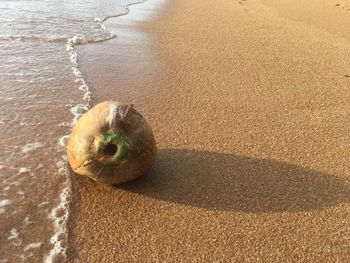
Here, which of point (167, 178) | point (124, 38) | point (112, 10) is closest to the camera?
point (167, 178)

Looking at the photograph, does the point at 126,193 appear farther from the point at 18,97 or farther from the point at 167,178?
the point at 18,97

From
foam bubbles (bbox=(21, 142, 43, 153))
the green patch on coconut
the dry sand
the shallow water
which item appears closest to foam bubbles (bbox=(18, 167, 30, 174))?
the shallow water

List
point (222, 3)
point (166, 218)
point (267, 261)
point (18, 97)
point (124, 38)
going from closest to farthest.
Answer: point (267, 261) → point (166, 218) → point (18, 97) → point (124, 38) → point (222, 3)

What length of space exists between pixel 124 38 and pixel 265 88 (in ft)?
9.55

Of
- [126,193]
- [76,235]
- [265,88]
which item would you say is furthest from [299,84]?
[76,235]

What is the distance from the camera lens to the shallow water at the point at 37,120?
2.59 metres

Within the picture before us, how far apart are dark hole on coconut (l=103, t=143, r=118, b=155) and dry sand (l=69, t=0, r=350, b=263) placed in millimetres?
323

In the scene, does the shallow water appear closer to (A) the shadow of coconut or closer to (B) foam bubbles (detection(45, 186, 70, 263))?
(B) foam bubbles (detection(45, 186, 70, 263))

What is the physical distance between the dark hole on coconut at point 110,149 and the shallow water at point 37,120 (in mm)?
457

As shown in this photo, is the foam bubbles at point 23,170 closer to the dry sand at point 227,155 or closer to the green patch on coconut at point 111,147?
the dry sand at point 227,155

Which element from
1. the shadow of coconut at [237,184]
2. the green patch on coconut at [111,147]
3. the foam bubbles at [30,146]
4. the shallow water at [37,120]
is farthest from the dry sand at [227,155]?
the foam bubbles at [30,146]

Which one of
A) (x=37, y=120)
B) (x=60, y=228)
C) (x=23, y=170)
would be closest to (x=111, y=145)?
(x=60, y=228)

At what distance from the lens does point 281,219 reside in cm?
278

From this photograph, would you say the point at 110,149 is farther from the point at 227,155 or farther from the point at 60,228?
the point at 227,155
